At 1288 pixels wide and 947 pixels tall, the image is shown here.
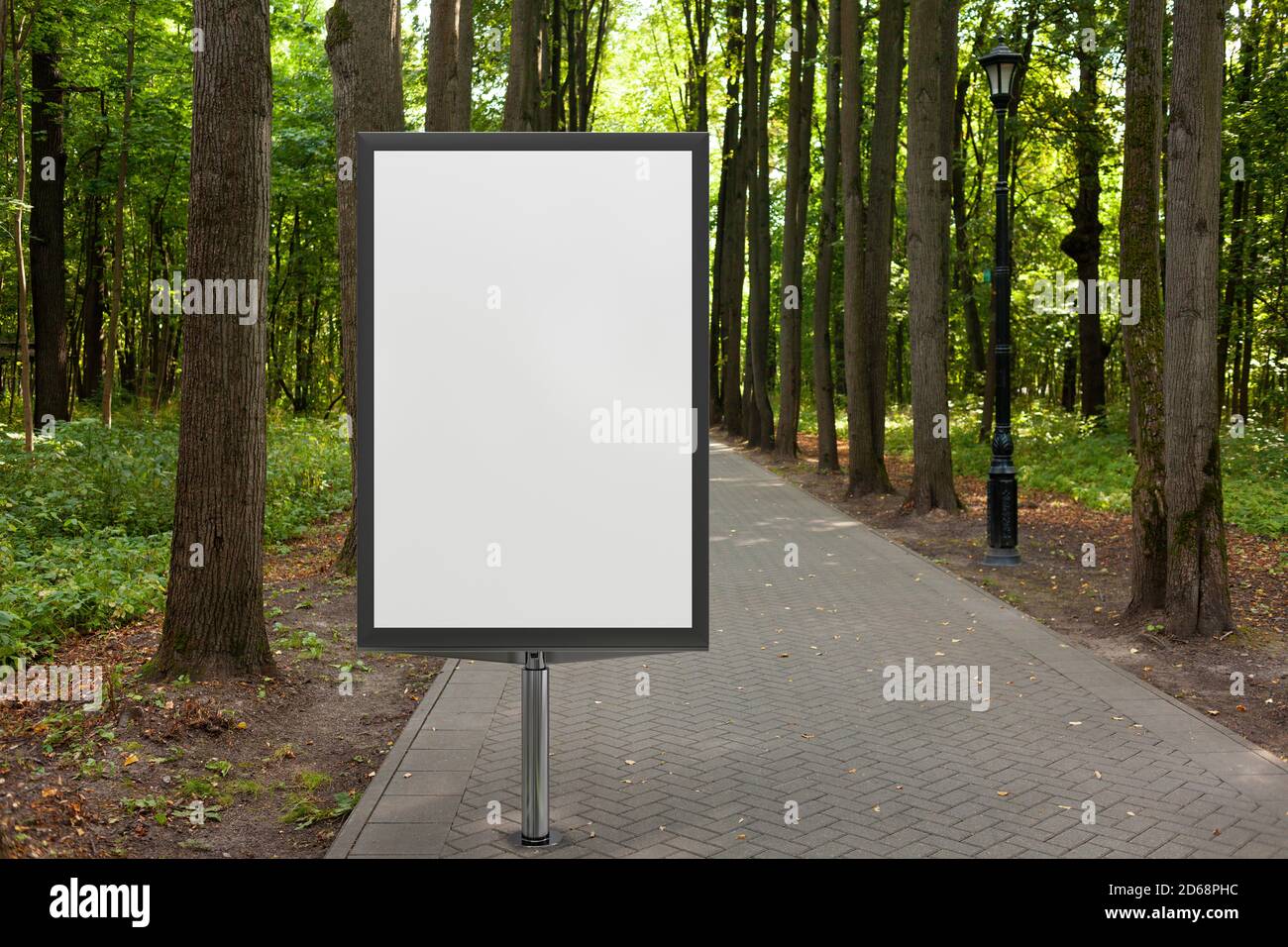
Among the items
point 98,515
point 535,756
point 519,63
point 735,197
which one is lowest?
point 535,756

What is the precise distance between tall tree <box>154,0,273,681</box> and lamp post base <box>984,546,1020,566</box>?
9.20 meters

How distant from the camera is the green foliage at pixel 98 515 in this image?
9.69 m

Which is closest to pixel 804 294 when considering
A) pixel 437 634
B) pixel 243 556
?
pixel 243 556

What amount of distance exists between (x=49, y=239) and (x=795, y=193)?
15.9 meters

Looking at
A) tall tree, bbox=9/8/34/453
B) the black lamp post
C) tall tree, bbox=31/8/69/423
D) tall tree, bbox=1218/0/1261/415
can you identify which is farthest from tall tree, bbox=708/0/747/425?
tall tree, bbox=9/8/34/453

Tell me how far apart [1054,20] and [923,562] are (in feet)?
43.6

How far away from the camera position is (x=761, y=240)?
2958 centimetres

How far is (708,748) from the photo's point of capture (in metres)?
7.07

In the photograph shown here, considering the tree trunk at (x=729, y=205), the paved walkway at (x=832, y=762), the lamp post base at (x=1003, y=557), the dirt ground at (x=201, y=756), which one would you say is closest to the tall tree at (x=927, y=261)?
the lamp post base at (x=1003, y=557)

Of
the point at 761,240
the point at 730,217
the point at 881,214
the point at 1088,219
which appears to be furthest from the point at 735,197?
the point at 881,214

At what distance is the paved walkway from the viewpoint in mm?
5496

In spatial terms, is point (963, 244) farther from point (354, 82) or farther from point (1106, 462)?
point (354, 82)

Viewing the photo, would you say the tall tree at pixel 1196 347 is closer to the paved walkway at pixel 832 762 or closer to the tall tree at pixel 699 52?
the paved walkway at pixel 832 762

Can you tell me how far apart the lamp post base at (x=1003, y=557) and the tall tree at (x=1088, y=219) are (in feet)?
34.2
